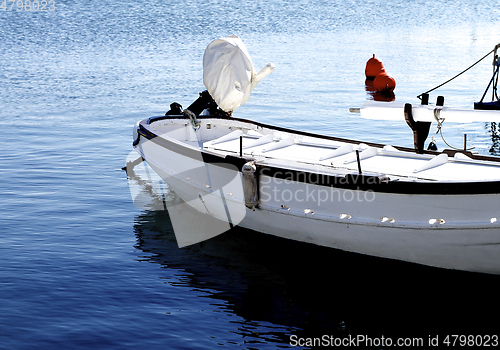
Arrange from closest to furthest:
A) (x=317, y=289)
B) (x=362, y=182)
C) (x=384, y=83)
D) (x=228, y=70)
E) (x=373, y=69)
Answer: (x=362, y=182) < (x=317, y=289) < (x=228, y=70) < (x=384, y=83) < (x=373, y=69)

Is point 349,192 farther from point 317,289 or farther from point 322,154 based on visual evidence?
point 322,154

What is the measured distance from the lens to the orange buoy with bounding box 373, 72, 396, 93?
81.1ft

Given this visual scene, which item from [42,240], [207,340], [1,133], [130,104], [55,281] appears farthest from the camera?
[130,104]

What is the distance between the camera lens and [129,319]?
8016 mm

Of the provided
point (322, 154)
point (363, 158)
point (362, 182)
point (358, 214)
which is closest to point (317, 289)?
point (358, 214)

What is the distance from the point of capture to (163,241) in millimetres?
10688

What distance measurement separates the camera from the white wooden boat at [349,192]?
7.93 metres

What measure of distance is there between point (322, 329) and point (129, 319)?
256 cm

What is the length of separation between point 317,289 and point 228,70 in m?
4.97

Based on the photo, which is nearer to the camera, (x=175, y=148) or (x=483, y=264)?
(x=483, y=264)

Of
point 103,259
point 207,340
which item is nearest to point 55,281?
point 103,259

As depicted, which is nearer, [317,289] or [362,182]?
[362,182]

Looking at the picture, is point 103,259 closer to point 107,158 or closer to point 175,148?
point 175,148

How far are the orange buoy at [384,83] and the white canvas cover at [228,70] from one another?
13.8 metres
